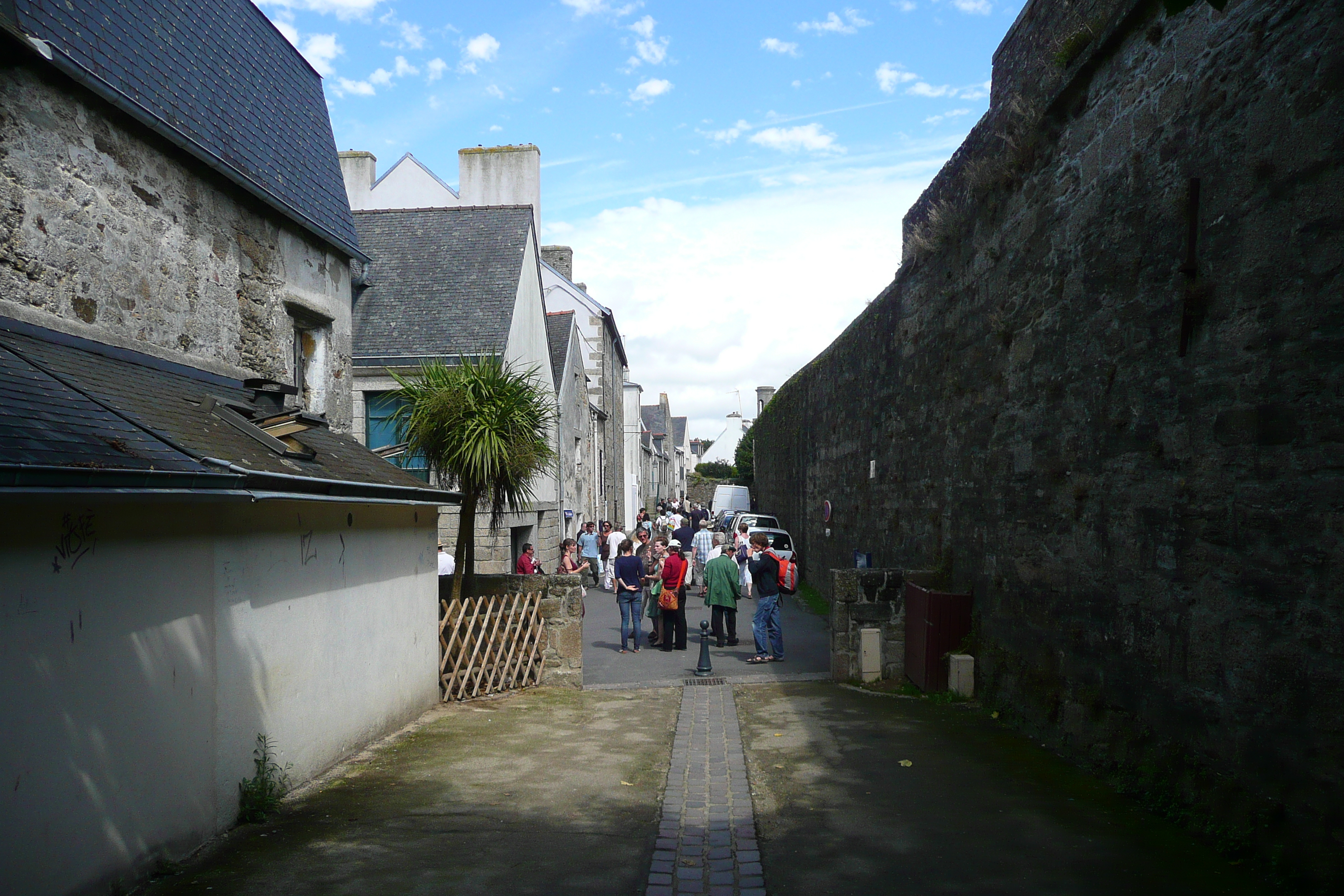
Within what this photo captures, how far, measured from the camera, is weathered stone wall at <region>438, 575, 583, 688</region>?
1138cm

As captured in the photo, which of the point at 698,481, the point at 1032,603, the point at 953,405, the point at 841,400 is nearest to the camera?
the point at 1032,603

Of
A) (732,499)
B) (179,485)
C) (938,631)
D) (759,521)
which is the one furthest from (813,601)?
(732,499)

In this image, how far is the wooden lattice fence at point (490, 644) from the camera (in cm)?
1064

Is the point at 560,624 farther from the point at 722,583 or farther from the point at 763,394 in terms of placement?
the point at 763,394

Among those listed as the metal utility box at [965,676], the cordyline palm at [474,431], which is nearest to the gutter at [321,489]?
the cordyline palm at [474,431]

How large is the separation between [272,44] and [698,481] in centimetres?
7315

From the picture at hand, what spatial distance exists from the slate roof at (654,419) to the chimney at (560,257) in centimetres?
3588

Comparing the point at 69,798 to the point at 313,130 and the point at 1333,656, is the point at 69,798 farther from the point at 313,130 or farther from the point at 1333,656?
the point at 313,130

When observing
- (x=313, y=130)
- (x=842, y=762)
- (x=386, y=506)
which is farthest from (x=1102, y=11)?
(x=313, y=130)

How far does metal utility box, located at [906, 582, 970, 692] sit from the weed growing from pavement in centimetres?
622

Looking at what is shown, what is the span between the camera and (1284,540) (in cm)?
473

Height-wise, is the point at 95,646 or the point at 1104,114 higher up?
the point at 1104,114

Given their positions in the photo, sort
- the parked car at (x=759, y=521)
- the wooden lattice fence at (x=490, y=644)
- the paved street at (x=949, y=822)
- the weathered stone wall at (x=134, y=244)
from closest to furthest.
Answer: the paved street at (x=949, y=822) → the weathered stone wall at (x=134, y=244) → the wooden lattice fence at (x=490, y=644) → the parked car at (x=759, y=521)

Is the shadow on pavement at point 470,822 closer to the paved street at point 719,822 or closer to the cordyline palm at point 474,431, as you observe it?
the paved street at point 719,822
